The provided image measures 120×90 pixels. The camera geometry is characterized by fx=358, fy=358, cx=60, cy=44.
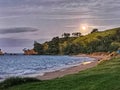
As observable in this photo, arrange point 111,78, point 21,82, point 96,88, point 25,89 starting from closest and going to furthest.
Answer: point 96,88
point 25,89
point 111,78
point 21,82

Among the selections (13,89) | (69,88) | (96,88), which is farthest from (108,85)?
(13,89)

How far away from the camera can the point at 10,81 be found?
2756 centimetres

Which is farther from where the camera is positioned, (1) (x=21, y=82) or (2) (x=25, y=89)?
(1) (x=21, y=82)

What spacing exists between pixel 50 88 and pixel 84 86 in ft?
7.49

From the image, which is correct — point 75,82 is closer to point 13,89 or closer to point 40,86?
point 40,86

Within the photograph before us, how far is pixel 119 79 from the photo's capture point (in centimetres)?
2542

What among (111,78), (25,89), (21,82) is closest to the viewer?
(25,89)

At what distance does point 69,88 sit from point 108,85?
2.56 m

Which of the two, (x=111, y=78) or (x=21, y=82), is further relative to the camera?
(x=21, y=82)

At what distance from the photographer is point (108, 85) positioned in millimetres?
23406

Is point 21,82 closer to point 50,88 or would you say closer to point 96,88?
point 50,88

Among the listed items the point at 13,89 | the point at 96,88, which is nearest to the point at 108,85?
the point at 96,88

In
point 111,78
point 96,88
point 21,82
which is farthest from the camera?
point 21,82

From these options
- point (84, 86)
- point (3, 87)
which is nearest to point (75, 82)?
point (84, 86)
